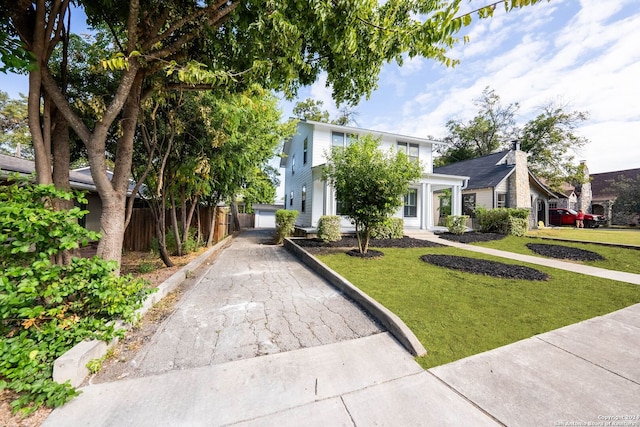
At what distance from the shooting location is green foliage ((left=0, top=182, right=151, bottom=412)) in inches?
78.0

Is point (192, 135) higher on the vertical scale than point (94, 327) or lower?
higher

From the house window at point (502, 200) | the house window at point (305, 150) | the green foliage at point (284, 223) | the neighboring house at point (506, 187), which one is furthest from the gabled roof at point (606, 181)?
the green foliage at point (284, 223)

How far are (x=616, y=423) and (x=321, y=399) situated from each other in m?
2.17

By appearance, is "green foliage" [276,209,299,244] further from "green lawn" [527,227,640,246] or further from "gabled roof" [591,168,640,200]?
"gabled roof" [591,168,640,200]

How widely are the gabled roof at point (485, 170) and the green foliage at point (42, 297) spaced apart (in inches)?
812

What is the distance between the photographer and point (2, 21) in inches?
118

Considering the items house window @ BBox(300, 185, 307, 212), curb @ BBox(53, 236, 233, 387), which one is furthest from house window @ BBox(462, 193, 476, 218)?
curb @ BBox(53, 236, 233, 387)

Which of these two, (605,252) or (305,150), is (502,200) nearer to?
(605,252)

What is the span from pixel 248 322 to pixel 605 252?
11.8 metres

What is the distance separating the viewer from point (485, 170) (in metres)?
19.6

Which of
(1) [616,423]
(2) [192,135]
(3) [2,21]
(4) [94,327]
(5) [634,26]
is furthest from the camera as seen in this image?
(2) [192,135]

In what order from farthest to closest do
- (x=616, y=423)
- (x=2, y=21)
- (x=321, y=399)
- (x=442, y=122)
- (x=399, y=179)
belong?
(x=442, y=122), (x=399, y=179), (x=2, y=21), (x=321, y=399), (x=616, y=423)

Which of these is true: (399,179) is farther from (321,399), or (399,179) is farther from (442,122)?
(442,122)

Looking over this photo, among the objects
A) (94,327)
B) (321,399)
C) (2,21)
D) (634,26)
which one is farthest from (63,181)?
(634,26)
